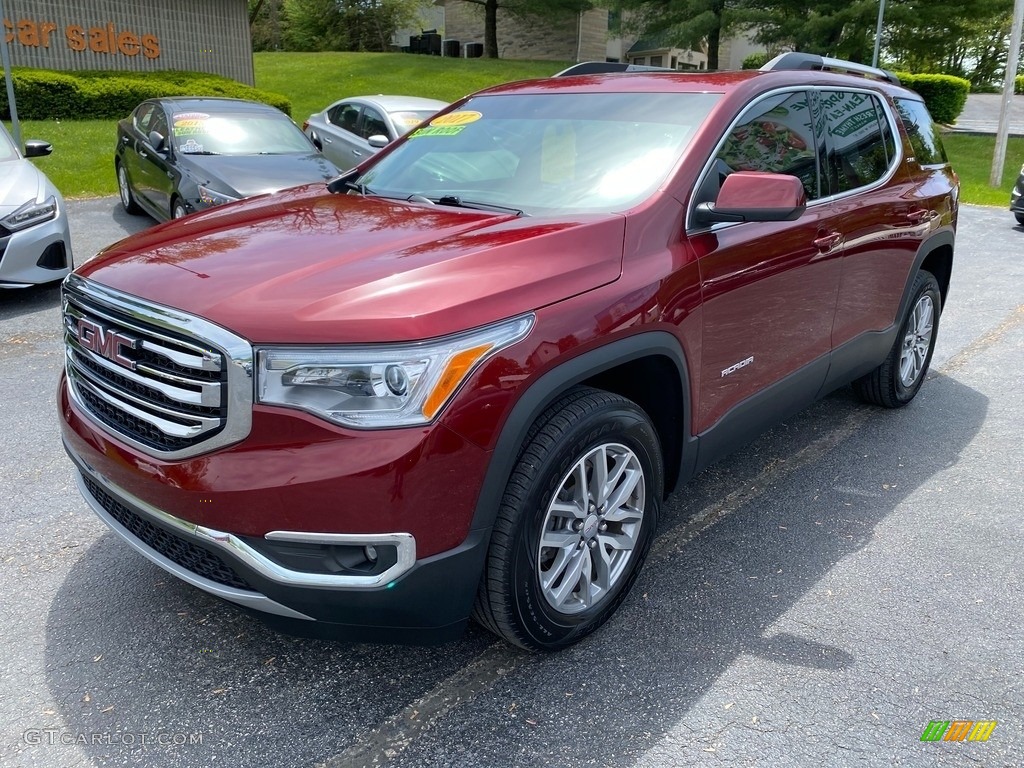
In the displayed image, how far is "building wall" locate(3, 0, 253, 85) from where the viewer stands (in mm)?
19078

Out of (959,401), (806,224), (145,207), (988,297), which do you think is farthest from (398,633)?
(145,207)

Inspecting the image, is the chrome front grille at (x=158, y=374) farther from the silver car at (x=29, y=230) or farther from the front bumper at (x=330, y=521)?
the silver car at (x=29, y=230)

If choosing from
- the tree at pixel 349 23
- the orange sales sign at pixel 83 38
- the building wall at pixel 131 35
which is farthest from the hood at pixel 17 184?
the tree at pixel 349 23

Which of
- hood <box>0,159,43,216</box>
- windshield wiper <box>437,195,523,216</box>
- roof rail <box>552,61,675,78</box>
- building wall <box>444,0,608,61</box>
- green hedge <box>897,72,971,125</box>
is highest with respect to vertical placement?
building wall <box>444,0,608,61</box>

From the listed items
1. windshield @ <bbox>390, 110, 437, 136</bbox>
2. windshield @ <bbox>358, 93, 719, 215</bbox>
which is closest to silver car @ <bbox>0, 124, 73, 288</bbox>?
windshield @ <bbox>358, 93, 719, 215</bbox>

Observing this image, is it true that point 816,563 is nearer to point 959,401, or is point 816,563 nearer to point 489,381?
point 489,381

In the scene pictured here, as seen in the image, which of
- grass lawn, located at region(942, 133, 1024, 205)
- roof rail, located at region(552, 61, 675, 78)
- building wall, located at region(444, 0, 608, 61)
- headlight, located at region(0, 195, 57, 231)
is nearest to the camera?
roof rail, located at region(552, 61, 675, 78)

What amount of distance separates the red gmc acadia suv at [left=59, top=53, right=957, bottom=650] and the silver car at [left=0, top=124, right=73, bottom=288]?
139 inches

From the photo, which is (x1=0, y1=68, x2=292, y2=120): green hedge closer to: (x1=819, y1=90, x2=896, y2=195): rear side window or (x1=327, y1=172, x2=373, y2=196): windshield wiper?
(x1=327, y1=172, x2=373, y2=196): windshield wiper

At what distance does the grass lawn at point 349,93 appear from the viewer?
→ 1362 cm

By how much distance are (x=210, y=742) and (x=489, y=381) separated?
1.26 m

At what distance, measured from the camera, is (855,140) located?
13.6ft

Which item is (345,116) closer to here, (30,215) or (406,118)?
(406,118)

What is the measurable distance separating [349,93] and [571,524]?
25278 mm
